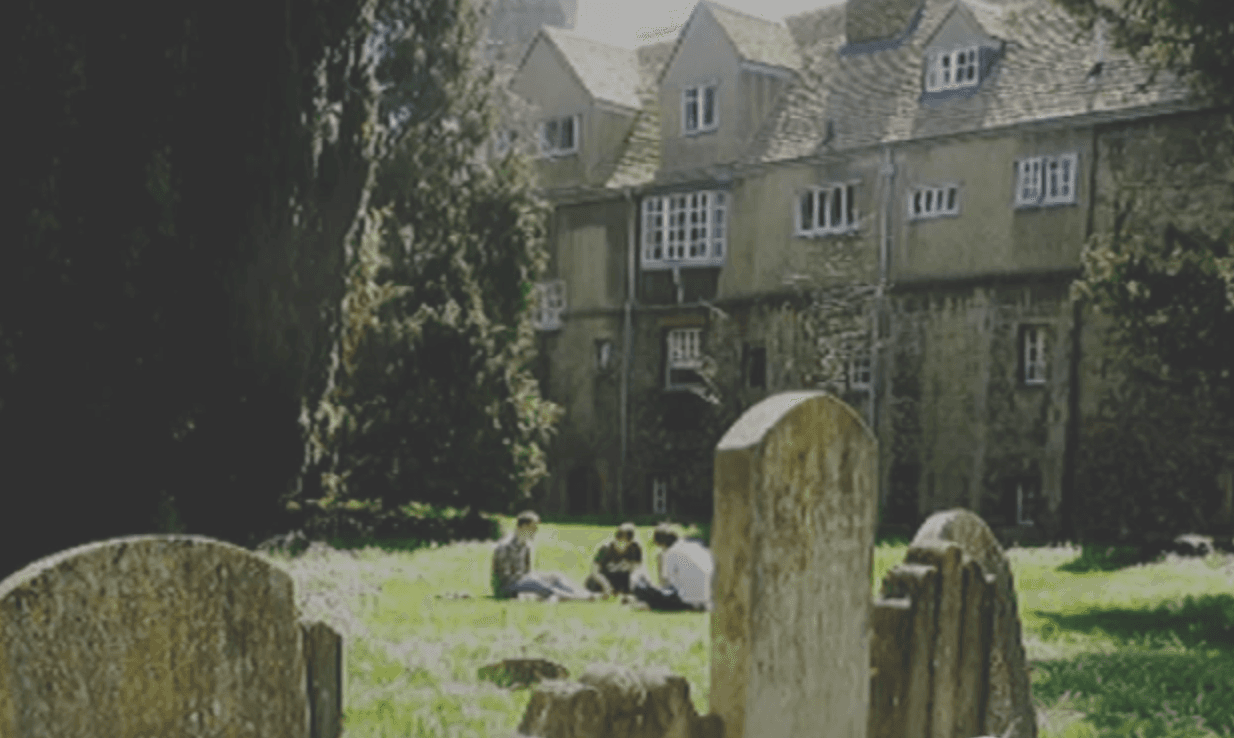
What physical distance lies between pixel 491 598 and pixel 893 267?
16.6m

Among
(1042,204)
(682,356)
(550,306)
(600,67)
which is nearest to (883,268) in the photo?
(1042,204)

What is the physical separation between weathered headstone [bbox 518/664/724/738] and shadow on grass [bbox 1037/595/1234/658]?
9.87 m

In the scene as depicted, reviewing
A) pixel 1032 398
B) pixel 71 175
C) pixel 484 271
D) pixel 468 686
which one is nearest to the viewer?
pixel 468 686

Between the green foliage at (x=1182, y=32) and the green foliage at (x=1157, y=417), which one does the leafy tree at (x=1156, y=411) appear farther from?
the green foliage at (x=1182, y=32)

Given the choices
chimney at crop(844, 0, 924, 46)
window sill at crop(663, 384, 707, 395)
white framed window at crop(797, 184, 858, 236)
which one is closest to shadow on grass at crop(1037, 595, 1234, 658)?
white framed window at crop(797, 184, 858, 236)

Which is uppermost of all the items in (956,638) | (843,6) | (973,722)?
(843,6)

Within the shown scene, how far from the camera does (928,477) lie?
28672 mm

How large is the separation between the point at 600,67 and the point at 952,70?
10056 millimetres

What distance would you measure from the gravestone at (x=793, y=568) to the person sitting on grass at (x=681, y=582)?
30.5 feet

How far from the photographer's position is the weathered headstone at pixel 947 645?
16.0ft

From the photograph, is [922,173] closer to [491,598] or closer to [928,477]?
[928,477]

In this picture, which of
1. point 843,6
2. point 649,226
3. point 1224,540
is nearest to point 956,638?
point 1224,540

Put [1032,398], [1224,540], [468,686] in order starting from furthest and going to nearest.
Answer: [1032,398], [1224,540], [468,686]

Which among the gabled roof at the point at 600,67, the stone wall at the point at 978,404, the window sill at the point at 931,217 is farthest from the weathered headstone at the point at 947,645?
the gabled roof at the point at 600,67
